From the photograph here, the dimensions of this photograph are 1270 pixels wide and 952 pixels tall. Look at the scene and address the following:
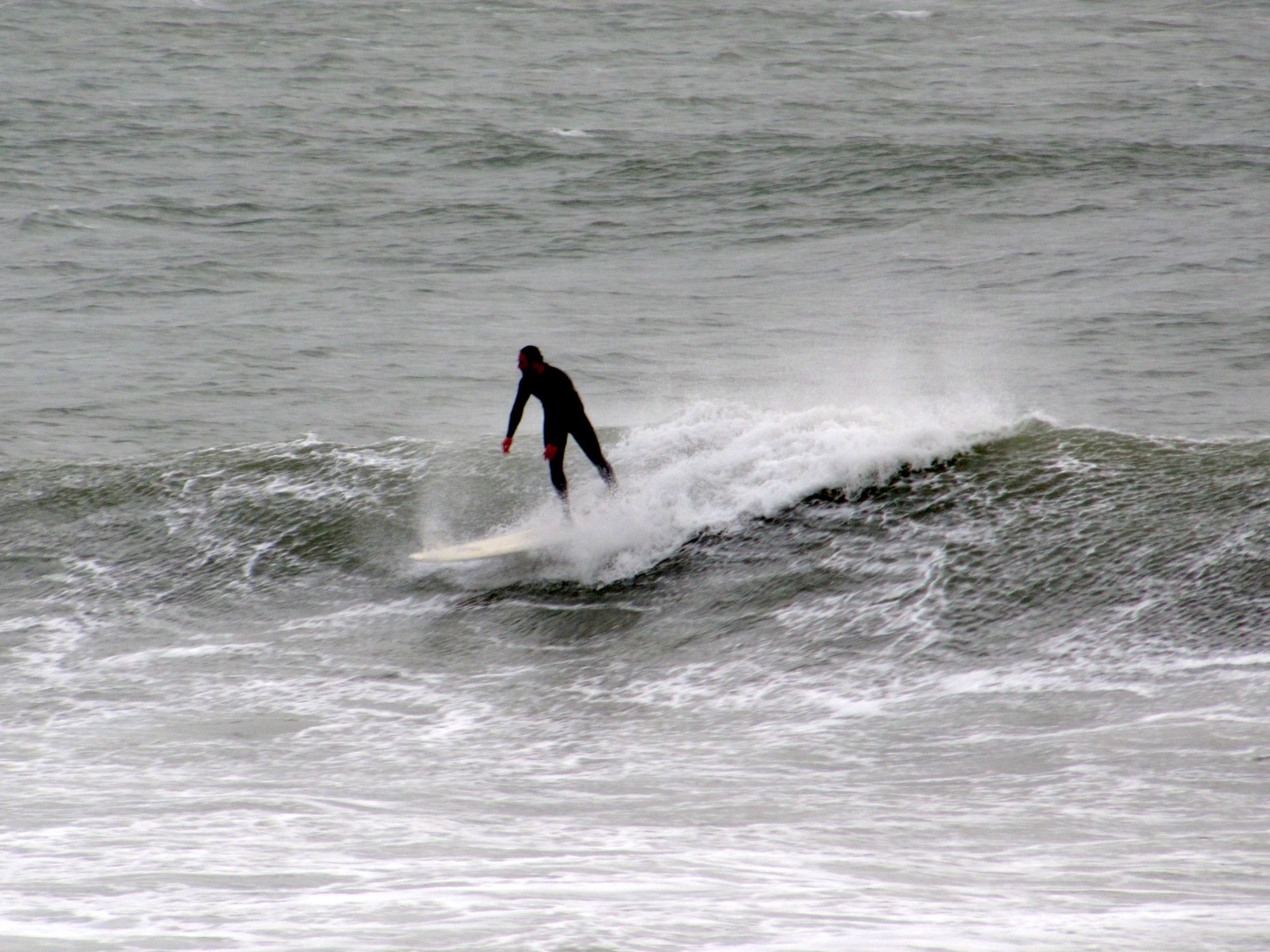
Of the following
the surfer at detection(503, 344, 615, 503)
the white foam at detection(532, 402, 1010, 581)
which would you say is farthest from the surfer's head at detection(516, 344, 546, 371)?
the white foam at detection(532, 402, 1010, 581)

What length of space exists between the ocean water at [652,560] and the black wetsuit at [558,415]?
24.2 inches

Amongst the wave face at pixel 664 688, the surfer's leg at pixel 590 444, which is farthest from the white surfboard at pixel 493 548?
the surfer's leg at pixel 590 444

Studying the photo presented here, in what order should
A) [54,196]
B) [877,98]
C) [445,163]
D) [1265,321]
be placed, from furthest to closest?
[877,98]
[445,163]
[54,196]
[1265,321]

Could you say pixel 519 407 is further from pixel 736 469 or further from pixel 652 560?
pixel 736 469

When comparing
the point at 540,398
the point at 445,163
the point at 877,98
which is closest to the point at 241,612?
the point at 540,398

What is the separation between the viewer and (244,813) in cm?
680

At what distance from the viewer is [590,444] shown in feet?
35.2

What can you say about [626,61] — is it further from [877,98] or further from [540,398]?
[540,398]

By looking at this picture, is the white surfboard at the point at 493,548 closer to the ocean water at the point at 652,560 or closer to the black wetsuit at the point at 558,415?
the ocean water at the point at 652,560

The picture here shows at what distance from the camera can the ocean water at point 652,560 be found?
5.76m

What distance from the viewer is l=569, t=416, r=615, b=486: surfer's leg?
10648mm

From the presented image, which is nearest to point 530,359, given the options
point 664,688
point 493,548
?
point 493,548

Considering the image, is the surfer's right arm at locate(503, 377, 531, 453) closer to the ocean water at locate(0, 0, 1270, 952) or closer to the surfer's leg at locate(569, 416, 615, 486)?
the surfer's leg at locate(569, 416, 615, 486)

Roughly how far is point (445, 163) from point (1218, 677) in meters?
23.0
